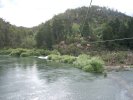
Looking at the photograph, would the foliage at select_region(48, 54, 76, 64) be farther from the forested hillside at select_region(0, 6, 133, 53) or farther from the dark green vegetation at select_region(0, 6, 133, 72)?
the forested hillside at select_region(0, 6, 133, 53)

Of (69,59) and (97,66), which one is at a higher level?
(69,59)

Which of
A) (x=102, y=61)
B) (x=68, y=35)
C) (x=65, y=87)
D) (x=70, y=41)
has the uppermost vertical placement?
(x=68, y=35)

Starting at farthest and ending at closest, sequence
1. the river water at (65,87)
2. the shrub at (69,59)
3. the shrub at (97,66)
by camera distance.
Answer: the shrub at (69,59) < the shrub at (97,66) < the river water at (65,87)

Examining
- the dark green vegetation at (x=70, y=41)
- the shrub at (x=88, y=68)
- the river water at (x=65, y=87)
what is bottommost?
the river water at (x=65, y=87)

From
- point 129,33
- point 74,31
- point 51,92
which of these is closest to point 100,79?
point 51,92

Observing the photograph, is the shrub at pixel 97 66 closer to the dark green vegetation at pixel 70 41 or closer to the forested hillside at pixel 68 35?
the dark green vegetation at pixel 70 41

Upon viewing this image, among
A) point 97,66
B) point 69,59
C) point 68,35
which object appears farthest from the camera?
point 68,35

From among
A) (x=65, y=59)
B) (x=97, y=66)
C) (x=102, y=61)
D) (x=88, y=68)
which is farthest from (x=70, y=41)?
(x=97, y=66)

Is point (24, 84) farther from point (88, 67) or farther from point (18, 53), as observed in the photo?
Answer: point (18, 53)

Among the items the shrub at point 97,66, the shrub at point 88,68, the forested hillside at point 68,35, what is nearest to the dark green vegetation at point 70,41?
the forested hillside at point 68,35

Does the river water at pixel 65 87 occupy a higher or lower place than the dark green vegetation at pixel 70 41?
lower

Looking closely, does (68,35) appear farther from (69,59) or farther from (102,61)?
(102,61)

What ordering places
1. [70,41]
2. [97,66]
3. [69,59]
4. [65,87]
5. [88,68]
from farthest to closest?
[70,41], [69,59], [88,68], [97,66], [65,87]

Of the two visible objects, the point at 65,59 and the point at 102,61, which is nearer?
the point at 102,61
